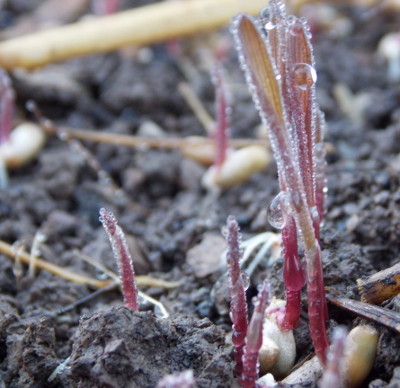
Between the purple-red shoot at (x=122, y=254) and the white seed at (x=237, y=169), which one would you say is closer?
the purple-red shoot at (x=122, y=254)

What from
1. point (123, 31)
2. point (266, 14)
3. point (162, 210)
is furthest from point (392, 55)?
point (266, 14)

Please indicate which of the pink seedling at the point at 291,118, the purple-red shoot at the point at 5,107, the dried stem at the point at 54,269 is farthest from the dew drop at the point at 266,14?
the purple-red shoot at the point at 5,107

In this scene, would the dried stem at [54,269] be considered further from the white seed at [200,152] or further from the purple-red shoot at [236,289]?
the white seed at [200,152]

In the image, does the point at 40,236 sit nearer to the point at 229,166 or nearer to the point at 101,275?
the point at 101,275

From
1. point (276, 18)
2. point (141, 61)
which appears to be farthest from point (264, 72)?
point (141, 61)

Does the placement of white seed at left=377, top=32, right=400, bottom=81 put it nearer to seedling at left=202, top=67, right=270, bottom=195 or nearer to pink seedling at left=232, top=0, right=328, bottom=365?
seedling at left=202, top=67, right=270, bottom=195
